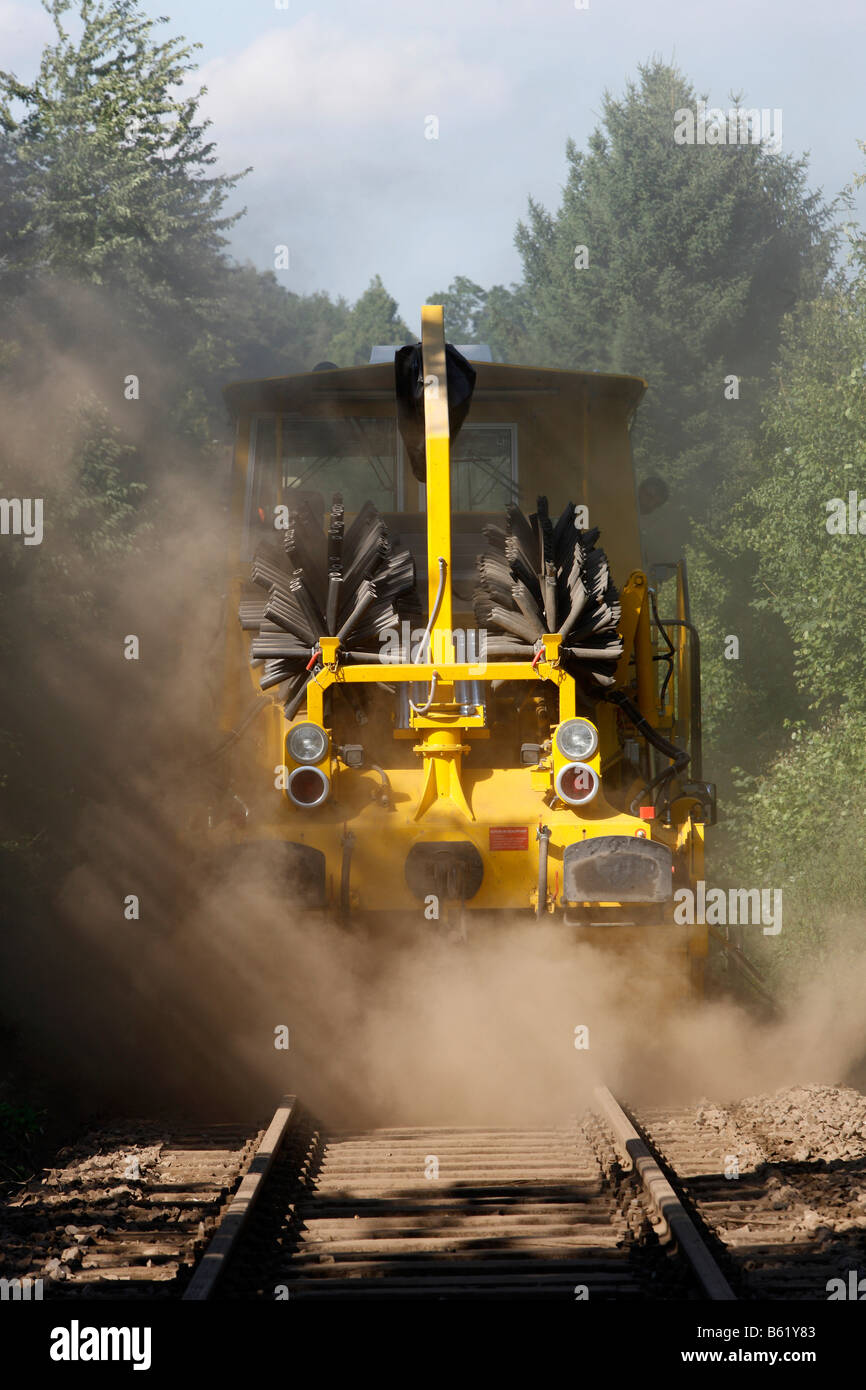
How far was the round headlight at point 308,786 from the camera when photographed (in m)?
6.61

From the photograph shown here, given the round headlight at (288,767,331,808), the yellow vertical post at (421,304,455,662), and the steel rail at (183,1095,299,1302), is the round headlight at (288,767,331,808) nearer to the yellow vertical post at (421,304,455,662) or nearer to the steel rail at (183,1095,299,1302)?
the yellow vertical post at (421,304,455,662)

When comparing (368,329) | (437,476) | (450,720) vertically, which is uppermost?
(368,329)

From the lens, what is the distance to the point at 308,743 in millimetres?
6613

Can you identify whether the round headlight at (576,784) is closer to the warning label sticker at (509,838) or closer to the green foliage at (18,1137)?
the warning label sticker at (509,838)

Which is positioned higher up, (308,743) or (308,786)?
(308,743)

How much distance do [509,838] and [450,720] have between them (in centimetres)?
67

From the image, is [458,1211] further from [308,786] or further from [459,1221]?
[308,786]

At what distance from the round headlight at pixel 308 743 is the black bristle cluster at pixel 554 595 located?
978 mm

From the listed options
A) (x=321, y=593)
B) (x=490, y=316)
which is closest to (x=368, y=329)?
(x=490, y=316)

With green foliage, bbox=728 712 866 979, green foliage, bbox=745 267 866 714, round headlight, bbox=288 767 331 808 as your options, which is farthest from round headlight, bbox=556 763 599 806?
green foliage, bbox=745 267 866 714

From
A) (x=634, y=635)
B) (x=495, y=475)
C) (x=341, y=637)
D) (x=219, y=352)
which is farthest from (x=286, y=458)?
(x=219, y=352)

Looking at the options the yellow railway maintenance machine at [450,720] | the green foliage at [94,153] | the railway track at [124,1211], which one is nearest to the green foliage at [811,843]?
the yellow railway maintenance machine at [450,720]
